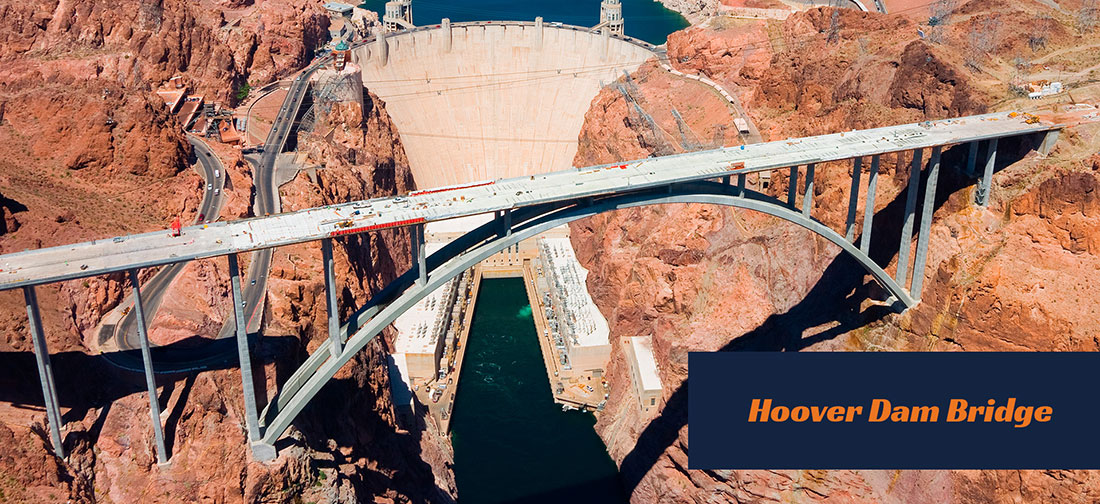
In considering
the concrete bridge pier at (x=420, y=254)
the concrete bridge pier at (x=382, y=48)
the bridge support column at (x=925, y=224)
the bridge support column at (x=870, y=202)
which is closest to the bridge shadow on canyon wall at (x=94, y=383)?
the concrete bridge pier at (x=420, y=254)

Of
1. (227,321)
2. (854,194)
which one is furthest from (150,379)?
(854,194)

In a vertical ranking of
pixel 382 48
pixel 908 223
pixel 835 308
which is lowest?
pixel 835 308

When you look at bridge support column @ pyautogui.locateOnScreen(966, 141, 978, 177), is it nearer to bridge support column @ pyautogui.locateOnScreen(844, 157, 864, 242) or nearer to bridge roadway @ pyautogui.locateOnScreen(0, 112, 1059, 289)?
bridge roadway @ pyautogui.locateOnScreen(0, 112, 1059, 289)

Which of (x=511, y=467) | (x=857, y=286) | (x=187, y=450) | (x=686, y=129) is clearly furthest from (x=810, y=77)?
(x=187, y=450)

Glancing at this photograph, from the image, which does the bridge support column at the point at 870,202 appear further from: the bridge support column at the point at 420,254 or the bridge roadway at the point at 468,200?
the bridge support column at the point at 420,254

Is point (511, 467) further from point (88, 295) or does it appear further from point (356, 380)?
point (88, 295)

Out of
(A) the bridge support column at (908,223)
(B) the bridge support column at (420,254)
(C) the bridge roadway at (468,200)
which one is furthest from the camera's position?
(A) the bridge support column at (908,223)

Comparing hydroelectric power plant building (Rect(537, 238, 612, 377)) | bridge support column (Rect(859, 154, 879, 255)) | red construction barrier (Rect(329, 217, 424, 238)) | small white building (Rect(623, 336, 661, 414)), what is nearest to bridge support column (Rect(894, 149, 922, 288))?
bridge support column (Rect(859, 154, 879, 255))

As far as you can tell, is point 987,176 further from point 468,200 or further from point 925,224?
point 468,200
